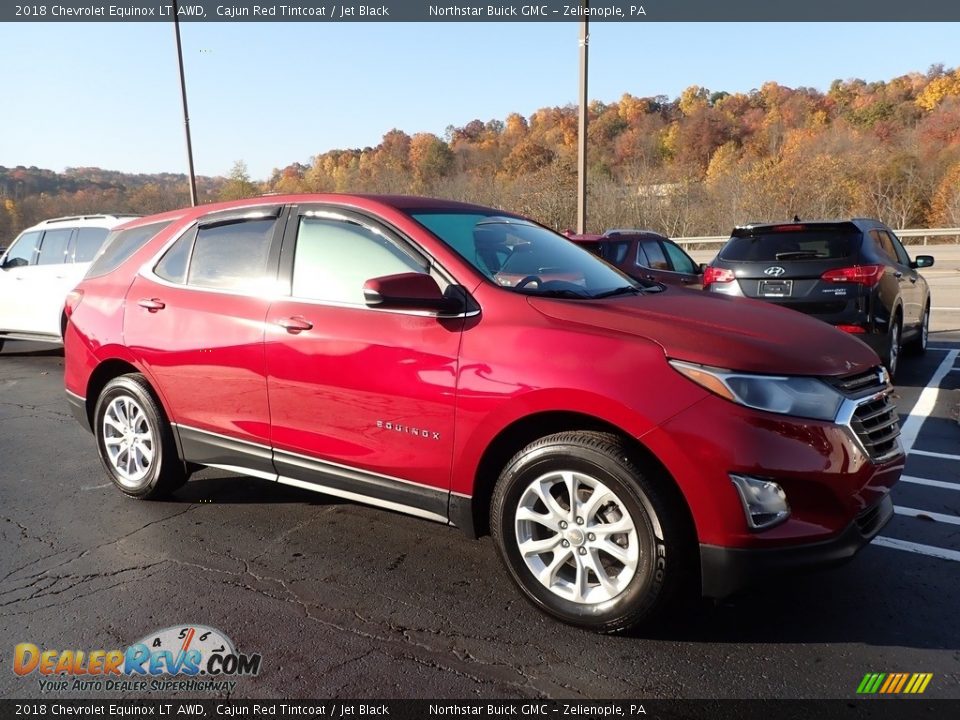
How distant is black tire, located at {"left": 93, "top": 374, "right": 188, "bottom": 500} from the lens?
4.32 metres

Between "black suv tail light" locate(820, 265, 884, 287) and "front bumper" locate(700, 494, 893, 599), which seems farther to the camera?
"black suv tail light" locate(820, 265, 884, 287)

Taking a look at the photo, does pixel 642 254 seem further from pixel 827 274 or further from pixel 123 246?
pixel 123 246

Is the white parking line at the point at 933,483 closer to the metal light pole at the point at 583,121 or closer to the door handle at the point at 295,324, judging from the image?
the door handle at the point at 295,324

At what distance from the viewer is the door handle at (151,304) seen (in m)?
4.24

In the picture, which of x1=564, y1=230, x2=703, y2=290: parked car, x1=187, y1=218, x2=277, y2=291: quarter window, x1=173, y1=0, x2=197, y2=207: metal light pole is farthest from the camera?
x1=173, y1=0, x2=197, y2=207: metal light pole

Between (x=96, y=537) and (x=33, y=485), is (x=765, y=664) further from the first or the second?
(x=33, y=485)

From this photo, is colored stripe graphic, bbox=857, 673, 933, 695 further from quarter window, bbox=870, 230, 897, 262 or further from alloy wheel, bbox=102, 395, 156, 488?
quarter window, bbox=870, 230, 897, 262

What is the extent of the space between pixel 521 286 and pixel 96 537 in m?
2.72

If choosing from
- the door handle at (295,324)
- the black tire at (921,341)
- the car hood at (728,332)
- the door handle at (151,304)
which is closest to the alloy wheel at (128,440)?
Answer: the door handle at (151,304)

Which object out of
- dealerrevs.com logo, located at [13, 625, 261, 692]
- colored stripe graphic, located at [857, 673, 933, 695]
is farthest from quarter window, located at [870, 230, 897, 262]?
dealerrevs.com logo, located at [13, 625, 261, 692]

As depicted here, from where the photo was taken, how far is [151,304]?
4289mm

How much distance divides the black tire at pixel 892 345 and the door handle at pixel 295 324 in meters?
5.71

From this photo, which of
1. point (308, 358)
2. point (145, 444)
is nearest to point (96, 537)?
point (145, 444)

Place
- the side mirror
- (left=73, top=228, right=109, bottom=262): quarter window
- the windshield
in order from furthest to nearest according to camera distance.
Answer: (left=73, top=228, right=109, bottom=262): quarter window
the windshield
the side mirror
